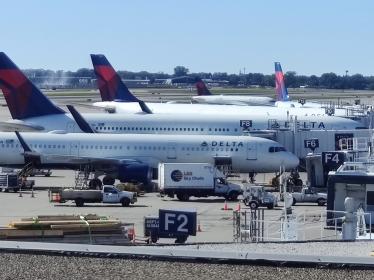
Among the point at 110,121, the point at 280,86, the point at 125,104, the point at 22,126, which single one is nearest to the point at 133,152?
the point at 110,121

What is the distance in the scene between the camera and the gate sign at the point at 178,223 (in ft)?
116

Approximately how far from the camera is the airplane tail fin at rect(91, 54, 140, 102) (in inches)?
3893

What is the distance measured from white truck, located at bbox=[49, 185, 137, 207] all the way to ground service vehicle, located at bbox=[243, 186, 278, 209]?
18.6ft

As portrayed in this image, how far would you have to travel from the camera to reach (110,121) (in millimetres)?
74188

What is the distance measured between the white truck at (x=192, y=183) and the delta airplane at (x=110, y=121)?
1688 cm

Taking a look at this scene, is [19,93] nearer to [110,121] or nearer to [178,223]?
[110,121]

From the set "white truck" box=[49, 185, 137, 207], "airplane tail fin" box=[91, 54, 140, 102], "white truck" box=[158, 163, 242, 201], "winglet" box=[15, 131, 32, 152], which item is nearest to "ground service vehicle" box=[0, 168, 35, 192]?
"winglet" box=[15, 131, 32, 152]

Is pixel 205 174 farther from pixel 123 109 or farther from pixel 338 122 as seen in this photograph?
pixel 123 109

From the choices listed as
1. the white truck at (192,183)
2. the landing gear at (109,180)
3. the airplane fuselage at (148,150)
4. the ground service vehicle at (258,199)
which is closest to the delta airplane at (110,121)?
the airplane fuselage at (148,150)

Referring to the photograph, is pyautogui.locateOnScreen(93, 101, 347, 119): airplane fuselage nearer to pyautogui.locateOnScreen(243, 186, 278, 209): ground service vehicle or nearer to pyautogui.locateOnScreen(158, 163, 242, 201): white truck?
pyautogui.locateOnScreen(158, 163, 242, 201): white truck

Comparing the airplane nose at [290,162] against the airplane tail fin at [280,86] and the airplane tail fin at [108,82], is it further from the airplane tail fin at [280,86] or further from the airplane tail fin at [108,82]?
the airplane tail fin at [280,86]

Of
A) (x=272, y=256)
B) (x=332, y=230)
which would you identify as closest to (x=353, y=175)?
(x=332, y=230)

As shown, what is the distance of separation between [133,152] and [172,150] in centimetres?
232

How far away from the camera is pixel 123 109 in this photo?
94.9 metres
